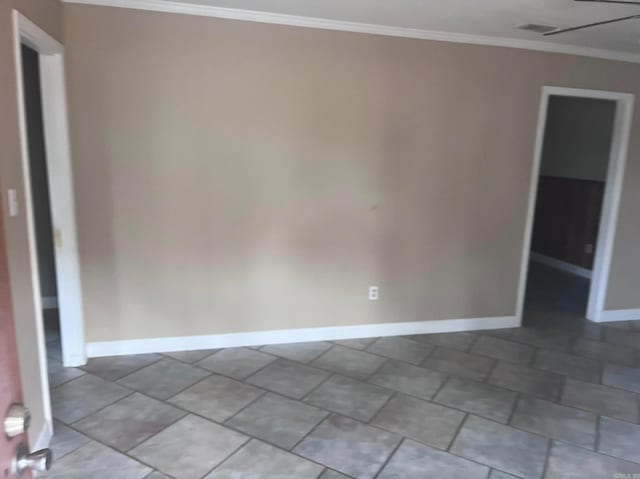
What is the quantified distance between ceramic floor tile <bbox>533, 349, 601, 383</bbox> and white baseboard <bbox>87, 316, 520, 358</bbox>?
578mm

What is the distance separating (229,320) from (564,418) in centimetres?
238

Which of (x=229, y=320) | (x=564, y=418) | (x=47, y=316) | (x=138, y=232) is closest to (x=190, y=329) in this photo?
(x=229, y=320)

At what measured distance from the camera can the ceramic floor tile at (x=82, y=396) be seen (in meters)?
2.69

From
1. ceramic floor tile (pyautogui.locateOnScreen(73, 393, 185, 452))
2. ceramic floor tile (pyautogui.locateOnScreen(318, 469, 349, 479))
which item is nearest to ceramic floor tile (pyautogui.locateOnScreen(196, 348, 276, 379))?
ceramic floor tile (pyautogui.locateOnScreen(73, 393, 185, 452))

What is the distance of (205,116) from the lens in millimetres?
3287

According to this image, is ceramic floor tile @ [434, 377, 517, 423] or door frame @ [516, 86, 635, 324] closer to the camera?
ceramic floor tile @ [434, 377, 517, 423]

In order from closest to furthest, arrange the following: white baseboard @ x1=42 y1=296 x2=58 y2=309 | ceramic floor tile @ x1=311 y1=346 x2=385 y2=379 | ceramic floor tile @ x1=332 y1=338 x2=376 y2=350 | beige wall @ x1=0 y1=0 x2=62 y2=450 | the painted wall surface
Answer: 1. beige wall @ x1=0 y1=0 x2=62 y2=450
2. ceramic floor tile @ x1=311 y1=346 x2=385 y2=379
3. ceramic floor tile @ x1=332 y1=338 x2=376 y2=350
4. white baseboard @ x1=42 y1=296 x2=58 y2=309
5. the painted wall surface

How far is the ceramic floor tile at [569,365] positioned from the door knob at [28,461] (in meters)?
3.39

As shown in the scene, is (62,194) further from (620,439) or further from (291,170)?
(620,439)

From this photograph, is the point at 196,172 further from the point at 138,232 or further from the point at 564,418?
the point at 564,418

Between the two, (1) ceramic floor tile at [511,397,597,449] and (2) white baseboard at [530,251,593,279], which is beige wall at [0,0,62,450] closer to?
(1) ceramic floor tile at [511,397,597,449]

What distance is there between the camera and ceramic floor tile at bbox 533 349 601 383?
11.0 feet

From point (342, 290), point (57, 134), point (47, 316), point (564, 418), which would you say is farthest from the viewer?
point (47, 316)

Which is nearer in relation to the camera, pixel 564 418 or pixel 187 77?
pixel 564 418
